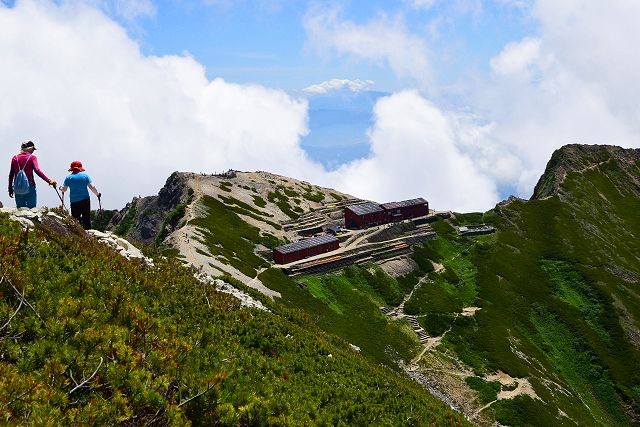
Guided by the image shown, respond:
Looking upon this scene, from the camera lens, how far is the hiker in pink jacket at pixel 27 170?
24.1 meters

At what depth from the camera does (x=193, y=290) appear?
25.7 m

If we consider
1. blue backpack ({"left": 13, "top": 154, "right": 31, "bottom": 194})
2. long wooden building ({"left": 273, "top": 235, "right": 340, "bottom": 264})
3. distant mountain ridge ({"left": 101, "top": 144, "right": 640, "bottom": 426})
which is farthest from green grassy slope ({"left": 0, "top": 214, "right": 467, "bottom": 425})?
long wooden building ({"left": 273, "top": 235, "right": 340, "bottom": 264})

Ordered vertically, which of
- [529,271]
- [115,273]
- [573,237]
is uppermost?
[573,237]

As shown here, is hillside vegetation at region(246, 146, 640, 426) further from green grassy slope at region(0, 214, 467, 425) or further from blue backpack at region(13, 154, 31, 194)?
blue backpack at region(13, 154, 31, 194)

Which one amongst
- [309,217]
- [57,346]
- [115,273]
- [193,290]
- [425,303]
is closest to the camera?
[57,346]

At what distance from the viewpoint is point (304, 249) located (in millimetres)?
89250

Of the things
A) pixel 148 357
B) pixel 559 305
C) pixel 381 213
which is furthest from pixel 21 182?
pixel 381 213

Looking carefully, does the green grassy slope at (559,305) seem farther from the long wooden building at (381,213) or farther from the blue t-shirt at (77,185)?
the blue t-shirt at (77,185)

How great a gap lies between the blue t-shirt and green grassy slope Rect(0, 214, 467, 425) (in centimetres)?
228

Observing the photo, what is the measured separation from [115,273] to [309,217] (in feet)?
317

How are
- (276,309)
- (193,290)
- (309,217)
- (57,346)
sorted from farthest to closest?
1. (309,217)
2. (276,309)
3. (193,290)
4. (57,346)

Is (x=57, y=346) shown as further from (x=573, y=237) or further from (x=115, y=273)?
(x=573, y=237)

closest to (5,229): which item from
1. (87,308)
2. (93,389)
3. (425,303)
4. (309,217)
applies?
(87,308)

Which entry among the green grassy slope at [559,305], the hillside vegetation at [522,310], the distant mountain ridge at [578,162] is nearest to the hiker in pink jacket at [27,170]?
the hillside vegetation at [522,310]
